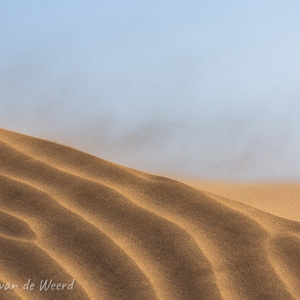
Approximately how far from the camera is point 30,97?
318cm

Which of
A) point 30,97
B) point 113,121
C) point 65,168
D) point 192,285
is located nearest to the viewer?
point 192,285

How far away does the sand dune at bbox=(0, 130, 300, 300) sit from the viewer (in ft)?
5.80

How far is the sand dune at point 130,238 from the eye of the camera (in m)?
1.77

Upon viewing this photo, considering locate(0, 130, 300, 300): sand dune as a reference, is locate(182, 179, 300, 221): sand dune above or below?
above

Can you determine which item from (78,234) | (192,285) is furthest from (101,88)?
(192,285)

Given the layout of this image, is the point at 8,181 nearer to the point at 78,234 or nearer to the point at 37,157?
the point at 37,157

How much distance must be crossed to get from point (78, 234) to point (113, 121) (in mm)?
1083

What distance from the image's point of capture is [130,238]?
1.96 m

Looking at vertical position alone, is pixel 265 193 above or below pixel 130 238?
above

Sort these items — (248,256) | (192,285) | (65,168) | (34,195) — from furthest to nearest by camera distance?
(65,168), (34,195), (248,256), (192,285)

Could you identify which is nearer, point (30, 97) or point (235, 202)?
point (235, 202)

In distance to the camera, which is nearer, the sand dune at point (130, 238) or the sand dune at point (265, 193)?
the sand dune at point (130, 238)

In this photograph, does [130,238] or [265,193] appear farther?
[265,193]

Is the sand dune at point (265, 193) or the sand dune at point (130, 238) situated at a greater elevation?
the sand dune at point (265, 193)
